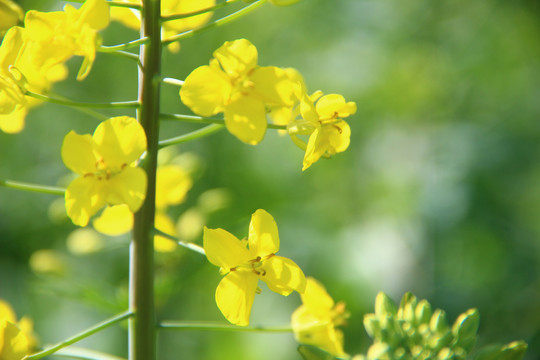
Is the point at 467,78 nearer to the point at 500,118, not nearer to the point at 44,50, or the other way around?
the point at 500,118

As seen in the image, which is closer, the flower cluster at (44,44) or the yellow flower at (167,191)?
the flower cluster at (44,44)

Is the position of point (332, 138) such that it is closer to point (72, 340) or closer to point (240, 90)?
point (240, 90)

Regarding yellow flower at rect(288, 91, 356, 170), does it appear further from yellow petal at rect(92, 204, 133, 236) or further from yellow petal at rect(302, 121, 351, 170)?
yellow petal at rect(92, 204, 133, 236)

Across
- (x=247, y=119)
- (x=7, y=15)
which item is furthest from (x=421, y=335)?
(x=7, y=15)

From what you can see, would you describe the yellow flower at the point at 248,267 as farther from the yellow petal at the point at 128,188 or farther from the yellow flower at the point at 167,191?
the yellow flower at the point at 167,191

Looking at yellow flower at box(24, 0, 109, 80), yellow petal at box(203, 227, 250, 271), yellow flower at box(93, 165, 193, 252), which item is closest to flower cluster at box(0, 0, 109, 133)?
yellow flower at box(24, 0, 109, 80)

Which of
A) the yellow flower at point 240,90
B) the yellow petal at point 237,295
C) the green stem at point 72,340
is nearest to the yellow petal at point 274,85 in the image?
the yellow flower at point 240,90

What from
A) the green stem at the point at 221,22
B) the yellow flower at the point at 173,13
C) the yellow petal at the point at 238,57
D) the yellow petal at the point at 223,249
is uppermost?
the yellow flower at the point at 173,13
